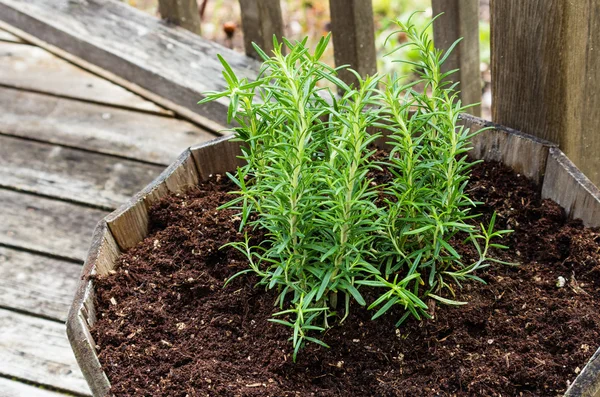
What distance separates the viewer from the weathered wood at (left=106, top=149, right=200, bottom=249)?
5.53 ft

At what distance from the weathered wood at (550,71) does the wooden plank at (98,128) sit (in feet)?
4.71

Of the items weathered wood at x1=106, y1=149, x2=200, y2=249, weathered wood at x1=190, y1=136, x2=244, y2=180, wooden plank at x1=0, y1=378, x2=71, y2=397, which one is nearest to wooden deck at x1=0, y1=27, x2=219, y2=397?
wooden plank at x1=0, y1=378, x2=71, y2=397

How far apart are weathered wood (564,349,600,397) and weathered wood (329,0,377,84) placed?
1560 millimetres

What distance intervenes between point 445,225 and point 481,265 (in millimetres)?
197

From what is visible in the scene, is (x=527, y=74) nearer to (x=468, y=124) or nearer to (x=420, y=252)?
(x=468, y=124)

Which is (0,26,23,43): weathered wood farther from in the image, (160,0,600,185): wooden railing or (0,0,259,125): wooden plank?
(160,0,600,185): wooden railing

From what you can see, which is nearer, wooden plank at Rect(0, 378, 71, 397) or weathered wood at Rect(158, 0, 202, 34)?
wooden plank at Rect(0, 378, 71, 397)

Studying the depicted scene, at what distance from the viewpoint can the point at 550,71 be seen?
182 cm

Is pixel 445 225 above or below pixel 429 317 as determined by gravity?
above

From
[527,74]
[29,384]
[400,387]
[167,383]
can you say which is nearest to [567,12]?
[527,74]

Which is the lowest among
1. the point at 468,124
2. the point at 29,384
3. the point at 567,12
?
the point at 29,384

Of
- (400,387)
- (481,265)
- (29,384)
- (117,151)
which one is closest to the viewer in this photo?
(400,387)

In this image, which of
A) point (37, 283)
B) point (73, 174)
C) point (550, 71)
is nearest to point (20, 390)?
point (37, 283)

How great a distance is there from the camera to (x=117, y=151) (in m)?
3.02
